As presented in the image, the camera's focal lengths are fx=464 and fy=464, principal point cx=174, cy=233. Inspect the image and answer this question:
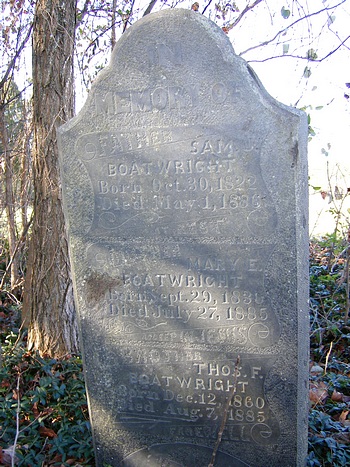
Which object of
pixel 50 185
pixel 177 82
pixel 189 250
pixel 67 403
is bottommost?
pixel 67 403

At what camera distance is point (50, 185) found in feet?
12.7

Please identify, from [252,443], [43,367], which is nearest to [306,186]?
[252,443]

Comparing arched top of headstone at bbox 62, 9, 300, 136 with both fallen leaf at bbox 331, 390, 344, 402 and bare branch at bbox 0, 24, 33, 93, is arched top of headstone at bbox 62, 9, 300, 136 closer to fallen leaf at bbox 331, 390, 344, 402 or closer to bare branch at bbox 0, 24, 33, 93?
fallen leaf at bbox 331, 390, 344, 402

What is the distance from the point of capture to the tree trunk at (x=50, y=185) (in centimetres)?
383

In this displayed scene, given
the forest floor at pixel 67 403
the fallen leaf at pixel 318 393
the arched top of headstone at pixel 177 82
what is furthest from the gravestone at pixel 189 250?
the fallen leaf at pixel 318 393

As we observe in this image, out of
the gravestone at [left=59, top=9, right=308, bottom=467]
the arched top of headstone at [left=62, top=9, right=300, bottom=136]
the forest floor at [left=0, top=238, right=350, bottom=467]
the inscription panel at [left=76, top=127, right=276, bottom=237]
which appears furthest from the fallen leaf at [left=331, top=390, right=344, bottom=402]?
the arched top of headstone at [left=62, top=9, right=300, bottom=136]

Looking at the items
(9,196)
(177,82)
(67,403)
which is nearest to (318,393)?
(67,403)

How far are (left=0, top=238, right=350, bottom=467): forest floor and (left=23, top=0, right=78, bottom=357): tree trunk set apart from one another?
0.25 metres

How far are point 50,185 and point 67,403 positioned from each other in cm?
173

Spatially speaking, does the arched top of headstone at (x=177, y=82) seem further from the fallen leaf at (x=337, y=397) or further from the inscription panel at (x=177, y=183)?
the fallen leaf at (x=337, y=397)

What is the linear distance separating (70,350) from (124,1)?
12.2 feet

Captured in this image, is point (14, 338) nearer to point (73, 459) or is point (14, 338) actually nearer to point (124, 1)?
point (73, 459)

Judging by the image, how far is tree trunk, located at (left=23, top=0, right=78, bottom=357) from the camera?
3826 mm

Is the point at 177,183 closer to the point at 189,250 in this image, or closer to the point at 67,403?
the point at 189,250
